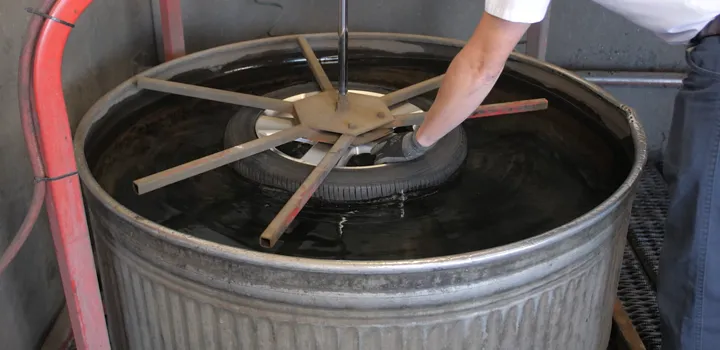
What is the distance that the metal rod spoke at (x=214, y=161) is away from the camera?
105 cm

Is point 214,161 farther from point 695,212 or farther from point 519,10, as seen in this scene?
point 695,212

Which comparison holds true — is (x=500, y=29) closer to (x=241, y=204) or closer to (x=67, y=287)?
(x=241, y=204)

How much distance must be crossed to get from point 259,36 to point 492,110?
37.1 inches

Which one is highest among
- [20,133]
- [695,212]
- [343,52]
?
[343,52]

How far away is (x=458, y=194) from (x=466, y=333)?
0.98 feet

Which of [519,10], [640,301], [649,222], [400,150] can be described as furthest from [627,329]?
[519,10]

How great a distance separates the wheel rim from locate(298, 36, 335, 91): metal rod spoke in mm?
34

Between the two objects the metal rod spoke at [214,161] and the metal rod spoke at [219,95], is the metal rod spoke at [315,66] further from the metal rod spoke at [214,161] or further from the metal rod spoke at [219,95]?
the metal rod spoke at [214,161]

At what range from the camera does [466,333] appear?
3.20ft

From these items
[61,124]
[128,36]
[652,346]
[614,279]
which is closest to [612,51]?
[652,346]

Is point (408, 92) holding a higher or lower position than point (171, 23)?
lower

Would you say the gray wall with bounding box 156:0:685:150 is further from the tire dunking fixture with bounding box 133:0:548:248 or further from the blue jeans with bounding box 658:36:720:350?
the blue jeans with bounding box 658:36:720:350

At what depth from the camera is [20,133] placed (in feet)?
4.30

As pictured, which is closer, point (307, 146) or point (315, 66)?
point (307, 146)
